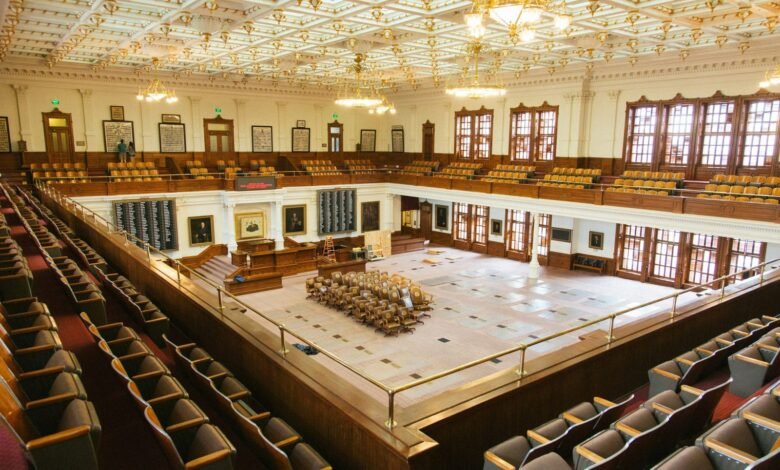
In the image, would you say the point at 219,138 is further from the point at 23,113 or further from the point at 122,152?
the point at 23,113

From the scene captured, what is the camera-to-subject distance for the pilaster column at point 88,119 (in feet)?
59.5

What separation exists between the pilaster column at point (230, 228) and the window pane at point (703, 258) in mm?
15485

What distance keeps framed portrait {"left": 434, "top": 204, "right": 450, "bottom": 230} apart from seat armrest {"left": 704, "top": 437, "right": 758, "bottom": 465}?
19701mm

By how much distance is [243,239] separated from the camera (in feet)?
65.4

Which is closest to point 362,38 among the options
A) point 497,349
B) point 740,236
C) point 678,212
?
point 497,349

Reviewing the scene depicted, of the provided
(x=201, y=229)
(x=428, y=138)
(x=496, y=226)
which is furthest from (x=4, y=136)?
(x=496, y=226)

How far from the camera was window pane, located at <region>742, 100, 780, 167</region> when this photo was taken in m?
13.8

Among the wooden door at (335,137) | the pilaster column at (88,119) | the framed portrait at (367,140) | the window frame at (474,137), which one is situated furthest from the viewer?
the framed portrait at (367,140)

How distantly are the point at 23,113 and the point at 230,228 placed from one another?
303 inches

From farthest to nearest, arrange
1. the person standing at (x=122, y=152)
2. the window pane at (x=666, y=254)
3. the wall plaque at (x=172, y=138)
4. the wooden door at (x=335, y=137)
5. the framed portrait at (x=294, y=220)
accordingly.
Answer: the wooden door at (x=335, y=137)
the framed portrait at (x=294, y=220)
the wall plaque at (x=172, y=138)
the person standing at (x=122, y=152)
the window pane at (x=666, y=254)

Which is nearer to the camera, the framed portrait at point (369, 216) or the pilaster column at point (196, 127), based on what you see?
the pilaster column at point (196, 127)

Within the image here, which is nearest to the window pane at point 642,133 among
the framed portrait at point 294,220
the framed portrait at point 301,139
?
the framed portrait at point 294,220

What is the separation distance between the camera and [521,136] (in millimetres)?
19812

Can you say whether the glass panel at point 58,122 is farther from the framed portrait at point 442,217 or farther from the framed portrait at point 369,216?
the framed portrait at point 442,217
